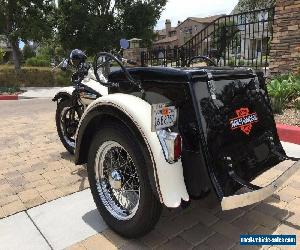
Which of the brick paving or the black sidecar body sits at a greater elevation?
the black sidecar body

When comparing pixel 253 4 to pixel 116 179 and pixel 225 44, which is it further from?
pixel 116 179

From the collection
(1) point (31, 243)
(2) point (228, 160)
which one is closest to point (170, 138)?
(2) point (228, 160)

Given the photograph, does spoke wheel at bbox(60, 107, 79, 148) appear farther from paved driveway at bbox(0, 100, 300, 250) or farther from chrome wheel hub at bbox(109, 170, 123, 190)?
chrome wheel hub at bbox(109, 170, 123, 190)

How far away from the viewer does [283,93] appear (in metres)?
6.21

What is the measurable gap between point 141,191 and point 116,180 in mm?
465

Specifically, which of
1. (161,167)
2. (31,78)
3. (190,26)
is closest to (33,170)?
(161,167)

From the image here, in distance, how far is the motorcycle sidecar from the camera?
2307 mm

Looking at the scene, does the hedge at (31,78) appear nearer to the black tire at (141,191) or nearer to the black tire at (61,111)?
the black tire at (61,111)

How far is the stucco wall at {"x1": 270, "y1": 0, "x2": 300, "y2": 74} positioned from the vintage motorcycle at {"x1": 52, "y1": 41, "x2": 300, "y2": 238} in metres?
5.13

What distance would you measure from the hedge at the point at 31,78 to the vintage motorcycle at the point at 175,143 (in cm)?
1577

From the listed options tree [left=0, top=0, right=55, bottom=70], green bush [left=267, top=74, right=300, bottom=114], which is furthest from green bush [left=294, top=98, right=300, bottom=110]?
tree [left=0, top=0, right=55, bottom=70]

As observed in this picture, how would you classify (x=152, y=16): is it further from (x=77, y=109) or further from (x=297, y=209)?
(x=297, y=209)

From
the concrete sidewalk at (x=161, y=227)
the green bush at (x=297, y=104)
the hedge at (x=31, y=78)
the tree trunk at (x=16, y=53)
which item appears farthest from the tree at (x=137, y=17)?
the concrete sidewalk at (x=161, y=227)

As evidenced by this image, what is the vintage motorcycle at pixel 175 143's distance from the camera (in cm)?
231
